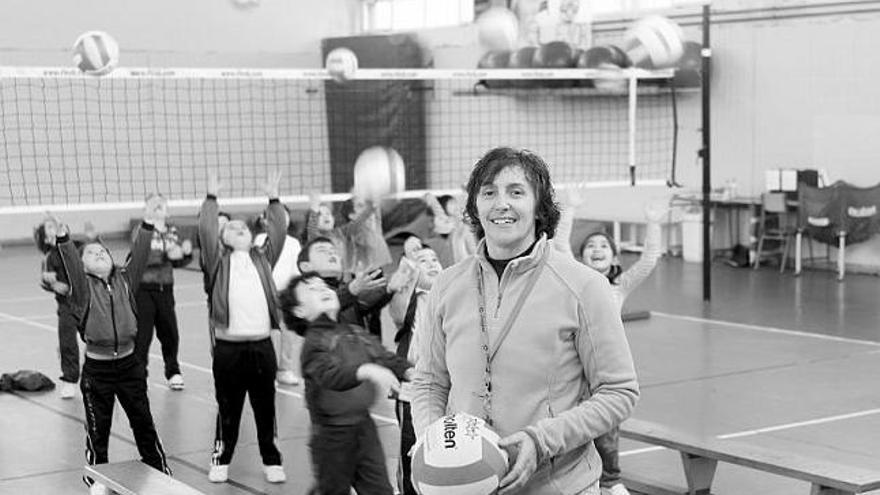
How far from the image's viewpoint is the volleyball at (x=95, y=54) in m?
9.75

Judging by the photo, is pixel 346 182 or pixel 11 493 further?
pixel 346 182

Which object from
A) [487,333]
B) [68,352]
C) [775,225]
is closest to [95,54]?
[68,352]

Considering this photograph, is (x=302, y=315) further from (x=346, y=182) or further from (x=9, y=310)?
(x=346, y=182)

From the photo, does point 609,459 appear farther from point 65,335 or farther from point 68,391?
point 65,335

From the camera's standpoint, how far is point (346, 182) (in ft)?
78.9

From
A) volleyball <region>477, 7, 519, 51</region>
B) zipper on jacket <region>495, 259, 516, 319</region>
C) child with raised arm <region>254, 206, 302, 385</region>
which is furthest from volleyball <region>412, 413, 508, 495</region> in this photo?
volleyball <region>477, 7, 519, 51</region>

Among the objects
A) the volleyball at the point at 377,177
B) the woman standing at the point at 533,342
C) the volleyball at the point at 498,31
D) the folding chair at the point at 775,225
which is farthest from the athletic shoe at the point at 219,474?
the folding chair at the point at 775,225

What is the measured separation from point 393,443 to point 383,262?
2511 mm

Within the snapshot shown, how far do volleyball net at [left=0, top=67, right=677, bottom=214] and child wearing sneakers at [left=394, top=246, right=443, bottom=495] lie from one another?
12.8 metres

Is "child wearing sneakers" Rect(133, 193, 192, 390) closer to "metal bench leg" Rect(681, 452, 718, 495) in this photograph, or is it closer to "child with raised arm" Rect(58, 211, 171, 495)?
"child with raised arm" Rect(58, 211, 171, 495)

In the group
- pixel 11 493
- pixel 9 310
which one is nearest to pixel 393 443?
pixel 11 493

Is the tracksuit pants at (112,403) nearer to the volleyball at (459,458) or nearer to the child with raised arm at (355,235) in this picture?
the child with raised arm at (355,235)

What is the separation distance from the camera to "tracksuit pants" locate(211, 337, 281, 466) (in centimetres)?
742

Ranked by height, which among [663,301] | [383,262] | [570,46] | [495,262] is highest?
[570,46]
